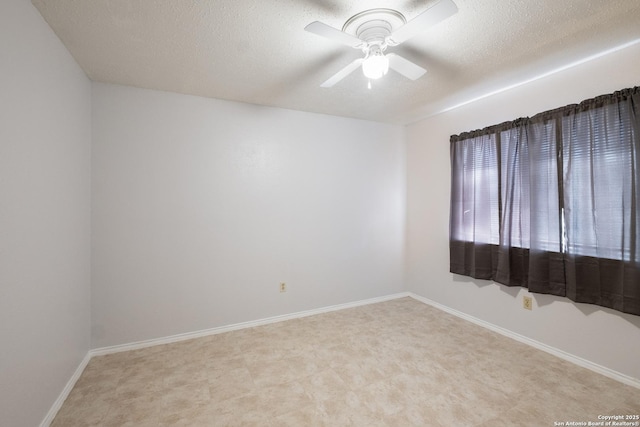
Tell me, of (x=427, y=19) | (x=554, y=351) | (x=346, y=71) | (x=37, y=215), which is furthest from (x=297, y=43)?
(x=554, y=351)

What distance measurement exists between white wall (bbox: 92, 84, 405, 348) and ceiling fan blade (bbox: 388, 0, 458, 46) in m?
1.88

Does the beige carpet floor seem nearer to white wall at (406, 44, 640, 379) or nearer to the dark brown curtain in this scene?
white wall at (406, 44, 640, 379)

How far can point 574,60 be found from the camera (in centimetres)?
217

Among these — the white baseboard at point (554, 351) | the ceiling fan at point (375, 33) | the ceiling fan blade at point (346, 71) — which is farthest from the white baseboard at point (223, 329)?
the ceiling fan at point (375, 33)

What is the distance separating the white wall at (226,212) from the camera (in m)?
2.49

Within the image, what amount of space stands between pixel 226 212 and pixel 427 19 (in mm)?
2393

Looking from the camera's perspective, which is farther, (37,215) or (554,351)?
(554,351)

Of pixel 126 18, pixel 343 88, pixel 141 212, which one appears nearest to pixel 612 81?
pixel 343 88

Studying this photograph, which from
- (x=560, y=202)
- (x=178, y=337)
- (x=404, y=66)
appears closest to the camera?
(x=404, y=66)

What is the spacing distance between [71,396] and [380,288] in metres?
3.22

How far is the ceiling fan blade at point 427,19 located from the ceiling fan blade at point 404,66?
0.38ft

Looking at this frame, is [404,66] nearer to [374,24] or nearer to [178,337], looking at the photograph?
[374,24]

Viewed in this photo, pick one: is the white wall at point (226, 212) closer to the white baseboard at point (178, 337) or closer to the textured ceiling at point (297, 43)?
the white baseboard at point (178, 337)

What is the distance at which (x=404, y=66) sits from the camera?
5.94ft
